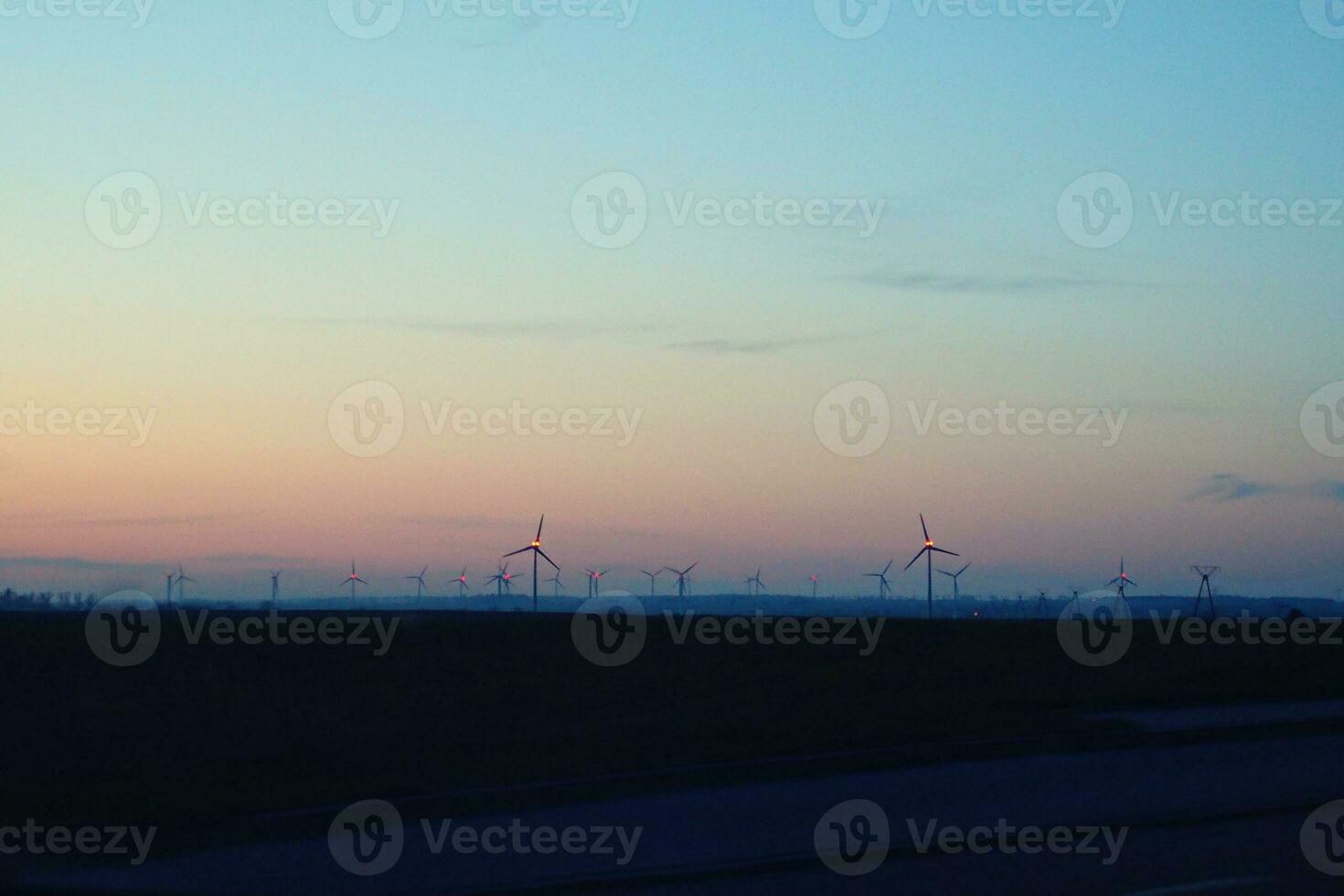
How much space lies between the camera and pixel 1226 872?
12750mm

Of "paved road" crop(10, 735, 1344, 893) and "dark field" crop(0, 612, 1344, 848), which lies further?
"dark field" crop(0, 612, 1344, 848)

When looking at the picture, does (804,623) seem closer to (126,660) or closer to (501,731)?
(126,660)

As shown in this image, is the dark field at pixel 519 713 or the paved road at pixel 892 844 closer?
the paved road at pixel 892 844

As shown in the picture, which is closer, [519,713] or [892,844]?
[892,844]

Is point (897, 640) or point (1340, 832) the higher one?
point (897, 640)

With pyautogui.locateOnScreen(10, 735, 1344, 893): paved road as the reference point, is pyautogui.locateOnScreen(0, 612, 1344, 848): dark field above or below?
above

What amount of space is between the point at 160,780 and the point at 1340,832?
52.2 feet

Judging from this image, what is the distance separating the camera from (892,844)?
14391mm

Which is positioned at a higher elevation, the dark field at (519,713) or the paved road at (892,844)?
the dark field at (519,713)

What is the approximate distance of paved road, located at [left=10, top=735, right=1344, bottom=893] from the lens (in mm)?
12625

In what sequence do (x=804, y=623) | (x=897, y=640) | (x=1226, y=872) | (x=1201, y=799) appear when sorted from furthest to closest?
1. (x=804, y=623)
2. (x=897, y=640)
3. (x=1201, y=799)
4. (x=1226, y=872)

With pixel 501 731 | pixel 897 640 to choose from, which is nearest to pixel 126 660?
pixel 501 731

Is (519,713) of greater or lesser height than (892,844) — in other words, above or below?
above

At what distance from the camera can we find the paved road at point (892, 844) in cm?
1262
